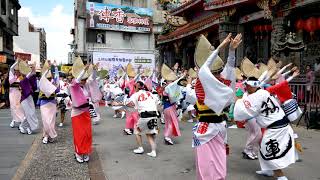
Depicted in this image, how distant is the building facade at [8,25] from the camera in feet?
125

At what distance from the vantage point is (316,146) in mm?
8992

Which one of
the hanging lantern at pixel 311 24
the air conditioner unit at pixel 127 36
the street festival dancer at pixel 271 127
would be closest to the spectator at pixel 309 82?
the hanging lantern at pixel 311 24

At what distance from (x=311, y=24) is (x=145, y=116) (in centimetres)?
854

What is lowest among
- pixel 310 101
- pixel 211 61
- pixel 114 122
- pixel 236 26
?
pixel 114 122

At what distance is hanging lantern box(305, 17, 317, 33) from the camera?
1401 centimetres

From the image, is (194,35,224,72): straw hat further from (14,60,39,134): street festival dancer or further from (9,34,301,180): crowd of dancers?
(14,60,39,134): street festival dancer

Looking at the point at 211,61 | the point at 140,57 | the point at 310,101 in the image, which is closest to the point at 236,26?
the point at 310,101

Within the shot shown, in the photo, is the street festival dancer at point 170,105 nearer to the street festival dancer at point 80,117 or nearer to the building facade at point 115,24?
the street festival dancer at point 80,117

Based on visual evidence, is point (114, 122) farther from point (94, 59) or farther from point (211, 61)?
point (94, 59)

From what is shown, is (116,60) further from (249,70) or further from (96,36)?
(249,70)

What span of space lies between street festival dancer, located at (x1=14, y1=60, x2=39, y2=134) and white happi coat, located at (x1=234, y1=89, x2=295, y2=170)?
6372mm

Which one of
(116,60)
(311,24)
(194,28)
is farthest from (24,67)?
(116,60)

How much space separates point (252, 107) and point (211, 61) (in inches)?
64.0

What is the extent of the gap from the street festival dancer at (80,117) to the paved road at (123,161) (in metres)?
0.26
